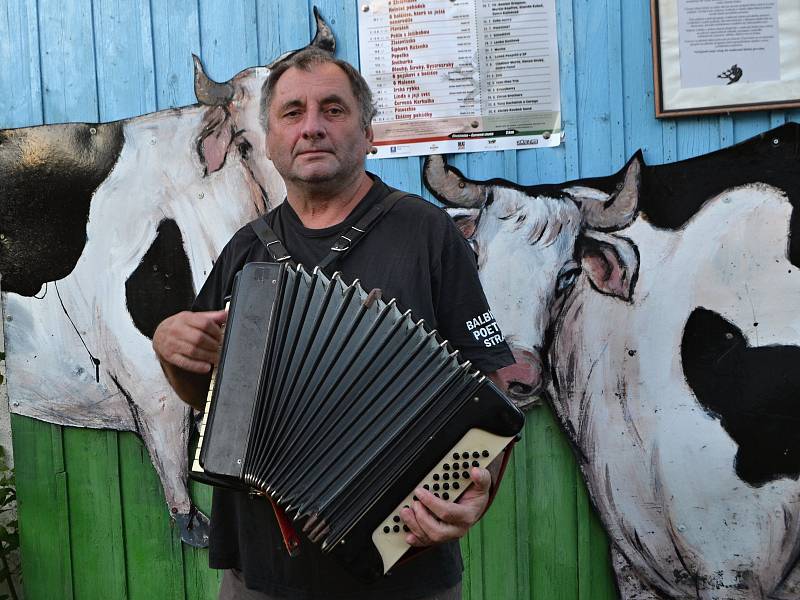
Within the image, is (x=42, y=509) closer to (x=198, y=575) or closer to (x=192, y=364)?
(x=198, y=575)

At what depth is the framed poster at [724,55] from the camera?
256 cm

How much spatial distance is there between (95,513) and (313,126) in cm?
200

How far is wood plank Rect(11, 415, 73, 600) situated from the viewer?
3.13 metres

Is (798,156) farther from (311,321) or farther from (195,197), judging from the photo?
(195,197)

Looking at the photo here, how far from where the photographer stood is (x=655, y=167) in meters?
2.67

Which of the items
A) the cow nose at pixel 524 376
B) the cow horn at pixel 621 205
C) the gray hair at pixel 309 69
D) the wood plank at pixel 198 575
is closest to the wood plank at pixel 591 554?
the cow nose at pixel 524 376

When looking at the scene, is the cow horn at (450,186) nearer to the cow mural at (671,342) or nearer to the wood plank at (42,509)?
the cow mural at (671,342)

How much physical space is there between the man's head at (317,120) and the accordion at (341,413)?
341mm

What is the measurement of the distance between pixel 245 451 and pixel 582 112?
1.74 metres

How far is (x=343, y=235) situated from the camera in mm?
1895

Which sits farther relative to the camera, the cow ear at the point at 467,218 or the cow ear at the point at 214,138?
the cow ear at the point at 214,138

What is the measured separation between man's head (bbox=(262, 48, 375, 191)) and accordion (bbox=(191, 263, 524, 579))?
1.12 feet

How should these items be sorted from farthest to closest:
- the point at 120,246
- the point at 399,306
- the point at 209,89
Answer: the point at 120,246 → the point at 209,89 → the point at 399,306

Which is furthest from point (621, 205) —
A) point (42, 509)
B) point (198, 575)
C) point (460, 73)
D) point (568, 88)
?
point (42, 509)
